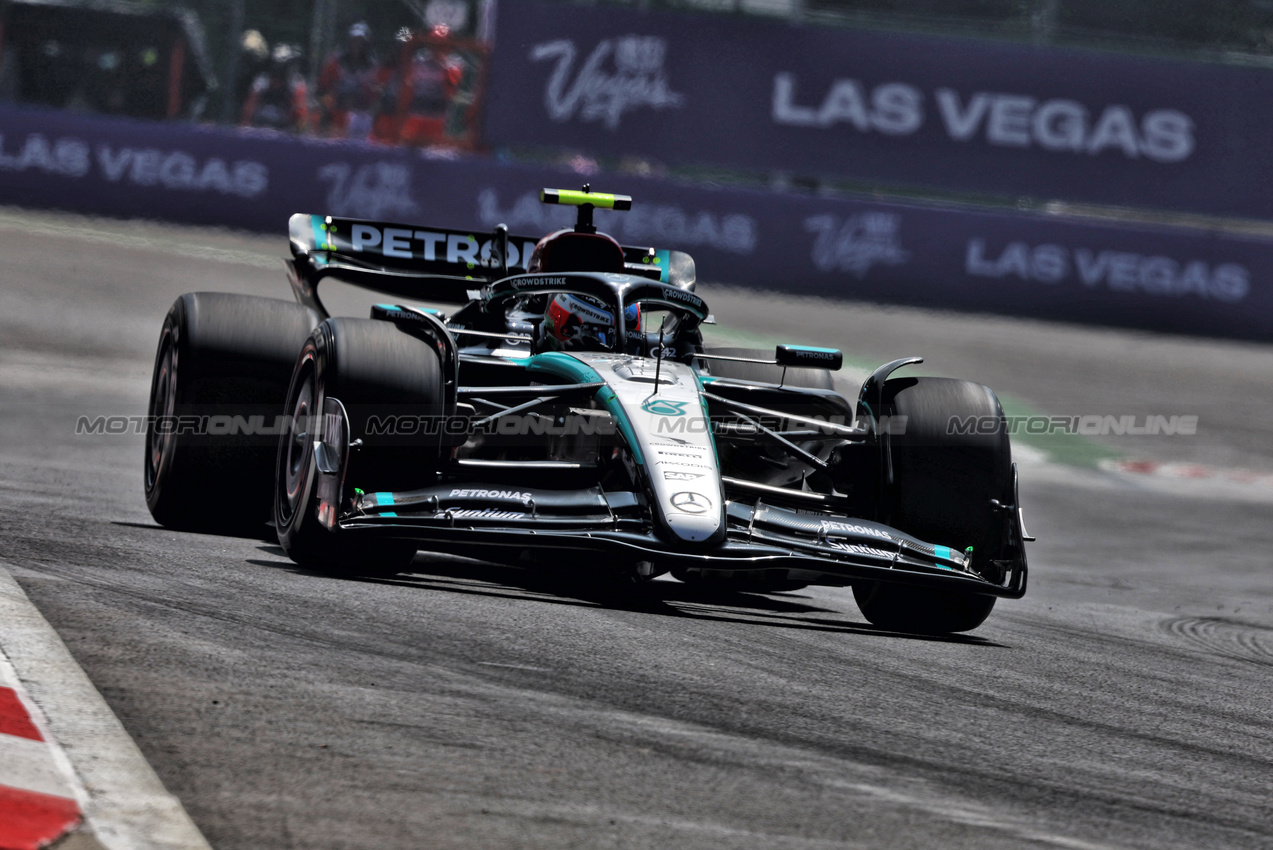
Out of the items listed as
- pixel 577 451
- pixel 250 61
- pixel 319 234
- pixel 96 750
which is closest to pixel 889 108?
pixel 250 61

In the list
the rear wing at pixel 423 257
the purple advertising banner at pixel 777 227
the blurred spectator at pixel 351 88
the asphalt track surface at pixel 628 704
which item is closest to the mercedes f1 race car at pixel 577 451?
the asphalt track surface at pixel 628 704

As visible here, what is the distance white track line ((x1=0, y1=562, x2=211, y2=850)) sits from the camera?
267 centimetres

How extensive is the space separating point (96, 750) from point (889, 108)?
20.1m

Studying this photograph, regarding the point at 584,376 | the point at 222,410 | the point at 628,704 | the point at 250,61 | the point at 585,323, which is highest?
the point at 250,61

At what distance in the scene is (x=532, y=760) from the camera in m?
3.28

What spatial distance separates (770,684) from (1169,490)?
907cm

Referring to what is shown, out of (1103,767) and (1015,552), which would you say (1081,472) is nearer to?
(1015,552)

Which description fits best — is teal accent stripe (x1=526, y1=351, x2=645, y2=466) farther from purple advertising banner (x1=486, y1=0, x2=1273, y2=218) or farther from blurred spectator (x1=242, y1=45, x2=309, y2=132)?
purple advertising banner (x1=486, y1=0, x2=1273, y2=218)

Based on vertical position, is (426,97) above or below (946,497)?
above

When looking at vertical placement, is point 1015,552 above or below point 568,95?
below

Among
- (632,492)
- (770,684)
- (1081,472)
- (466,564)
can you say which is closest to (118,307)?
(1081,472)

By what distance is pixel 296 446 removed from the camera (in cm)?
596

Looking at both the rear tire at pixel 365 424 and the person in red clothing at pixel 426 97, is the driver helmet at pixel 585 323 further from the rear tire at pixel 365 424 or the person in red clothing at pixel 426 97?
the person in red clothing at pixel 426 97

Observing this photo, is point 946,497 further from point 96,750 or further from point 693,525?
point 96,750
